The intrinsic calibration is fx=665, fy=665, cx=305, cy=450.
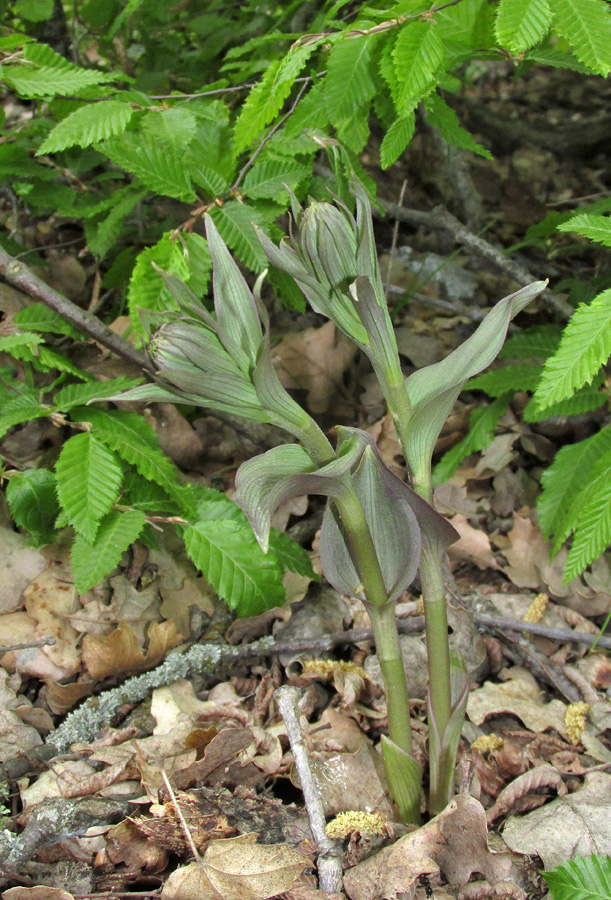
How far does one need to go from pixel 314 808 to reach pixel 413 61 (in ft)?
4.87

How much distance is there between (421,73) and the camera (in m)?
1.33

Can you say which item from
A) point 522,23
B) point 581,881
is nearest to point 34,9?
point 522,23

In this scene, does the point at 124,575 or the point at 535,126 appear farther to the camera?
the point at 535,126

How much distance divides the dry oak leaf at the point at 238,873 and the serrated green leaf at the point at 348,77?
60.5 inches

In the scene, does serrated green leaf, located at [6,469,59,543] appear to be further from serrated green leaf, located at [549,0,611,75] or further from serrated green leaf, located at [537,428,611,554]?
serrated green leaf, located at [549,0,611,75]

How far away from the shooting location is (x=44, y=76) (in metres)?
1.76

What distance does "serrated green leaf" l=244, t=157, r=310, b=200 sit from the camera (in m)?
1.85

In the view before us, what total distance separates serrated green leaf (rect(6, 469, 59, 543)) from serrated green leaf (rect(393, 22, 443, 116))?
4.09ft

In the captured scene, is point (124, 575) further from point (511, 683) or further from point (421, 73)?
point (421, 73)

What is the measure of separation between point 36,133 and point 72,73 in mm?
565

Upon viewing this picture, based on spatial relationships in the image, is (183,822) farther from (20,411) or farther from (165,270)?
(165,270)

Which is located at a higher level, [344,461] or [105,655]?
[344,461]

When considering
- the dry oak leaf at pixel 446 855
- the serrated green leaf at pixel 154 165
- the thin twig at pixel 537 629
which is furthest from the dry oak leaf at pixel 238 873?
the serrated green leaf at pixel 154 165

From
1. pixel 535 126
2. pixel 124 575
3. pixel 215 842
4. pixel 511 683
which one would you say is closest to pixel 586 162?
pixel 535 126
